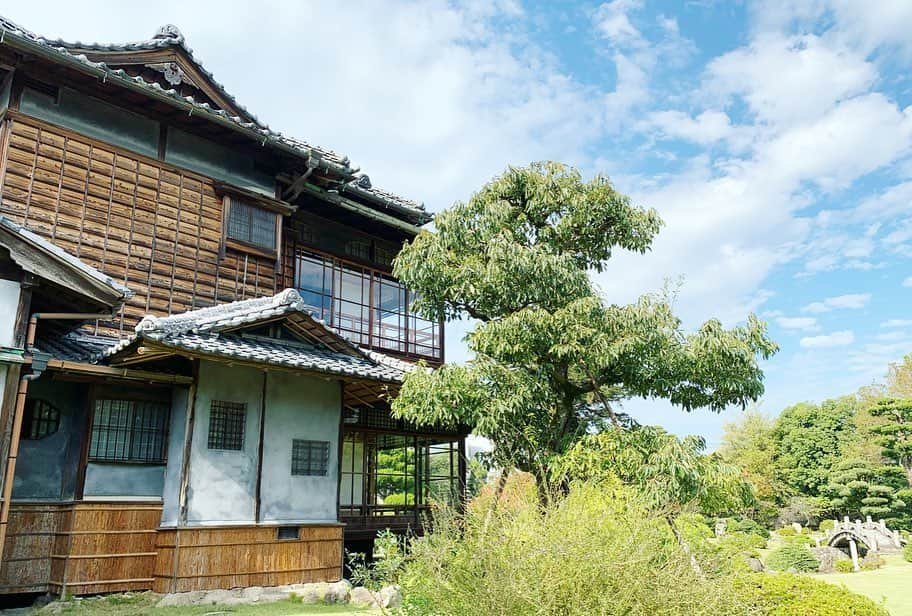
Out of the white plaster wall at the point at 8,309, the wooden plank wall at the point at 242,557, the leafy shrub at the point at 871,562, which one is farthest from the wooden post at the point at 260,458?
the leafy shrub at the point at 871,562

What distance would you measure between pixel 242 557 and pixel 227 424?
1866 mm

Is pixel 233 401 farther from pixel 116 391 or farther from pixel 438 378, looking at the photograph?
pixel 438 378

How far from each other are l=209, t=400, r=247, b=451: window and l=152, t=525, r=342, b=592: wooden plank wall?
3.85 ft

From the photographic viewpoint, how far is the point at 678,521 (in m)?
6.18

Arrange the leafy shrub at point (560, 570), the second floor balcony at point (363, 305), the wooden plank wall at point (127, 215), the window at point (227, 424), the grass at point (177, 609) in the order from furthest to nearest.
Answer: the second floor balcony at point (363, 305) < the wooden plank wall at point (127, 215) < the window at point (227, 424) < the grass at point (177, 609) < the leafy shrub at point (560, 570)

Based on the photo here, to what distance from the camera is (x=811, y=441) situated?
41031mm

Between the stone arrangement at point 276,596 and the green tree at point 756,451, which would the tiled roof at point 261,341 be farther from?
the green tree at point 756,451

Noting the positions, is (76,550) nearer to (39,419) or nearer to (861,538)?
(39,419)

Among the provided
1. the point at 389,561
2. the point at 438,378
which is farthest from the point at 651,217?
the point at 389,561

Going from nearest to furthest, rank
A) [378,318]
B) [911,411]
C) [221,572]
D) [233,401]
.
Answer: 1. [221,572]
2. [233,401]
3. [378,318]
4. [911,411]

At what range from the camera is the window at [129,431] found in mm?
9648

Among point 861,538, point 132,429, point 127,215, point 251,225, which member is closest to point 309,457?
point 132,429

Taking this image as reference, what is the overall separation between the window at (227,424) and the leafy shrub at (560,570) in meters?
5.34

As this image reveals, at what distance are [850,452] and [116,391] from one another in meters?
37.1
